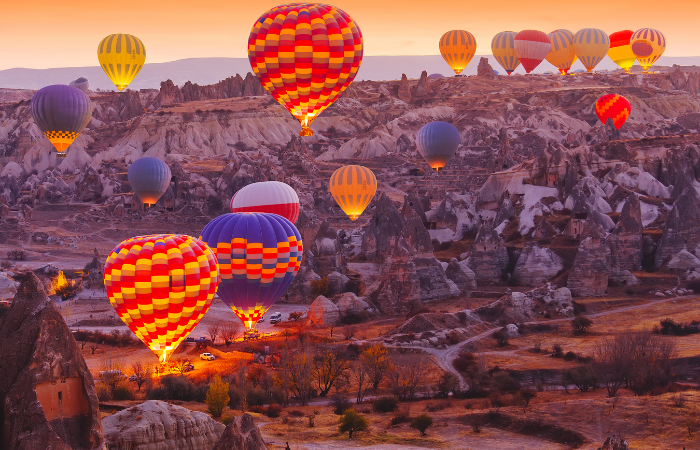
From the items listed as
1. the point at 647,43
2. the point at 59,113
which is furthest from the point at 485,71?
the point at 59,113

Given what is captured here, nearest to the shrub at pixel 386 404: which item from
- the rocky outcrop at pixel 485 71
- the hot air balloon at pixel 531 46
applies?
the hot air balloon at pixel 531 46

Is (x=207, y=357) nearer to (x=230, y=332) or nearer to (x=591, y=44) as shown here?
(x=230, y=332)

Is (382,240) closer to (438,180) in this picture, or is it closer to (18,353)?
(438,180)

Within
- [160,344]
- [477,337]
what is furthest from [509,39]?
[160,344]

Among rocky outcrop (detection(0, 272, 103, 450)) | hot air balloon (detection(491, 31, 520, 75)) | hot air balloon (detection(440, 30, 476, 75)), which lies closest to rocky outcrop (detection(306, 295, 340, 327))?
rocky outcrop (detection(0, 272, 103, 450))

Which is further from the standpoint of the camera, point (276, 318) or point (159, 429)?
point (276, 318)

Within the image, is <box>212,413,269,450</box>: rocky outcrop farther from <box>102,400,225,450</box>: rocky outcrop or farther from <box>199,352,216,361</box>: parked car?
<box>199,352,216,361</box>: parked car
